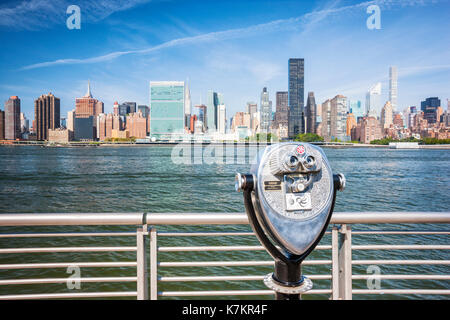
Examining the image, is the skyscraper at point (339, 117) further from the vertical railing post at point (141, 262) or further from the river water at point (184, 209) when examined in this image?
the vertical railing post at point (141, 262)

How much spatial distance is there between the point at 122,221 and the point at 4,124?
141 metres

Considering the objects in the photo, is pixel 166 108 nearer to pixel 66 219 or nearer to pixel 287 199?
pixel 66 219

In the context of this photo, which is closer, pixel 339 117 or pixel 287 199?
pixel 287 199

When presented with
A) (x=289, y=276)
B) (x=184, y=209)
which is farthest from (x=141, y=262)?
(x=184, y=209)

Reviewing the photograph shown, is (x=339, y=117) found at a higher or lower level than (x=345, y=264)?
higher

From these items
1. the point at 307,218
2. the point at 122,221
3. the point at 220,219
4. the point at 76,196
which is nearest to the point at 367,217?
the point at 307,218

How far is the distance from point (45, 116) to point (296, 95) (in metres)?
128

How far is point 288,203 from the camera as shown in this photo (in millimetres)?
1548

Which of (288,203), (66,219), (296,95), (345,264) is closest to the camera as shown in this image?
(288,203)

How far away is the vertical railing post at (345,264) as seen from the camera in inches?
84.3

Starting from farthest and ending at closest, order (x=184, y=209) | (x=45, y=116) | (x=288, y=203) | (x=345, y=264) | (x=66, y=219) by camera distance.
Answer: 1. (x=45, y=116)
2. (x=184, y=209)
3. (x=345, y=264)
4. (x=66, y=219)
5. (x=288, y=203)
